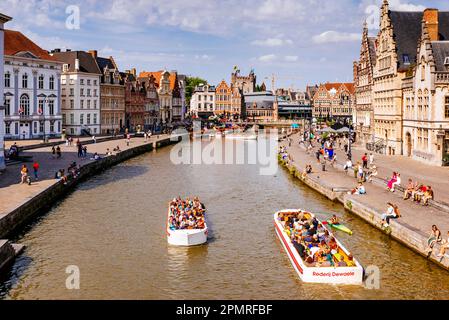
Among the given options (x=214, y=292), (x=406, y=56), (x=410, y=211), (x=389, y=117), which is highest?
(x=406, y=56)

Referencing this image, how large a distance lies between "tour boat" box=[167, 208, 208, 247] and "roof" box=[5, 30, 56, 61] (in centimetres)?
5199

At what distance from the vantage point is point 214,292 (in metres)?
20.1

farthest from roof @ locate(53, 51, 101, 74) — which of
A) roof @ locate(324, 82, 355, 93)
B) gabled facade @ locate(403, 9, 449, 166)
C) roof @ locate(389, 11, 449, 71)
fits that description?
roof @ locate(324, 82, 355, 93)

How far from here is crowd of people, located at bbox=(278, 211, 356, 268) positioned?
69.2ft

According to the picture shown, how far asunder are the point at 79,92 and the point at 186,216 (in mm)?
63787

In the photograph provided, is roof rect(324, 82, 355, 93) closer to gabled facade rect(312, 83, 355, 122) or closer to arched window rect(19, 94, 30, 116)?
gabled facade rect(312, 83, 355, 122)

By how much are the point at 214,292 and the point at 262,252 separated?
5.55 m

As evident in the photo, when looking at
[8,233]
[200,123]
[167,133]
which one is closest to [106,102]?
[167,133]

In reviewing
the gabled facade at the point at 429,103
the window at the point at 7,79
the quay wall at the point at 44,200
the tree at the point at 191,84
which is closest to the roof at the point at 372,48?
the gabled facade at the point at 429,103

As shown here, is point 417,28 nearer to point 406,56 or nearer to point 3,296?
point 406,56

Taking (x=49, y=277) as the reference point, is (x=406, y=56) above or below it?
above

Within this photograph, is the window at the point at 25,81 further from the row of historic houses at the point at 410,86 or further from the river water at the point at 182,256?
the row of historic houses at the point at 410,86

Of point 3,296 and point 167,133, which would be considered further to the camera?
point 167,133

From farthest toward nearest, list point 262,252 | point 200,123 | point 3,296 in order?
point 200,123 < point 262,252 < point 3,296
